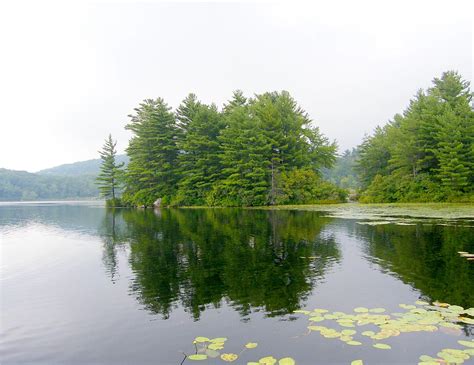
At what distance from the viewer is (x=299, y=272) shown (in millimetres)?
10367

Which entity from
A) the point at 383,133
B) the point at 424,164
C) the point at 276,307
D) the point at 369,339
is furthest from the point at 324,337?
the point at 383,133

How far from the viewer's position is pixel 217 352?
5.48m

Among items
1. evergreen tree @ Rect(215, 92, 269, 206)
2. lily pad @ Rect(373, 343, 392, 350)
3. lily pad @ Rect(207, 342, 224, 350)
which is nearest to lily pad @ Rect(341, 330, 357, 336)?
lily pad @ Rect(373, 343, 392, 350)

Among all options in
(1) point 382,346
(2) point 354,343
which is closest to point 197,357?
(2) point 354,343

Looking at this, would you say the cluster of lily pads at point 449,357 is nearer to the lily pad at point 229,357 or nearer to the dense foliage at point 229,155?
the lily pad at point 229,357

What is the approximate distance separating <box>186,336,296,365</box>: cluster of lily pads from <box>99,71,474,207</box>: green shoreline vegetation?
117 feet

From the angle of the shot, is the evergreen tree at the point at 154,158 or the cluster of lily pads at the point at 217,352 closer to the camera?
the cluster of lily pads at the point at 217,352

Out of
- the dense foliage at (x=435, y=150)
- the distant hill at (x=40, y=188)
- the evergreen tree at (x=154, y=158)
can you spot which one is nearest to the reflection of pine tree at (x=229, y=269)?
the dense foliage at (x=435, y=150)

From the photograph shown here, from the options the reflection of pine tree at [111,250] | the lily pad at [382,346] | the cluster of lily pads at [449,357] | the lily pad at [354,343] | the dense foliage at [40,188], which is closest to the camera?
the cluster of lily pads at [449,357]

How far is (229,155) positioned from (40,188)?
5238 inches

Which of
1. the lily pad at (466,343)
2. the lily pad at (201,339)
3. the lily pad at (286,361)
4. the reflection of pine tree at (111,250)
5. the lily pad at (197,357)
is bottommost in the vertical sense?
the lily pad at (201,339)

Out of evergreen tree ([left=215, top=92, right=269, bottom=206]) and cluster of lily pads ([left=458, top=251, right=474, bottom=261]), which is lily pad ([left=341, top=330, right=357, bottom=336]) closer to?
cluster of lily pads ([left=458, top=251, right=474, bottom=261])

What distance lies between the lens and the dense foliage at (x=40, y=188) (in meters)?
146

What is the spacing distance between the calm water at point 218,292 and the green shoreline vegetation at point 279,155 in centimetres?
2284
